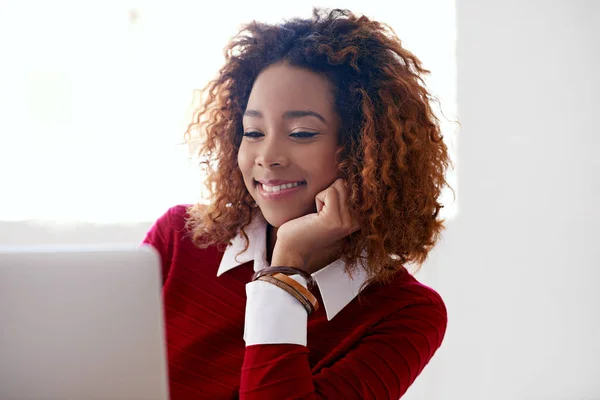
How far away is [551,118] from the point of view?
118 inches

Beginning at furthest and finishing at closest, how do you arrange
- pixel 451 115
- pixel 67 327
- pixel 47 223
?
pixel 451 115 < pixel 47 223 < pixel 67 327

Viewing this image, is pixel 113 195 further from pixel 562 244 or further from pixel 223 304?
pixel 562 244

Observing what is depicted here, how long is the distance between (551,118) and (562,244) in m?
0.58

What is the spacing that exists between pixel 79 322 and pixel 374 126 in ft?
2.42

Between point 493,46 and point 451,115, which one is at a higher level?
point 493,46

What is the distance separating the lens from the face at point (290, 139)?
1.27 meters

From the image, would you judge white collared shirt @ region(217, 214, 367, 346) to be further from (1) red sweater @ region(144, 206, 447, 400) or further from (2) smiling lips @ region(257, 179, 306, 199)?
(2) smiling lips @ region(257, 179, 306, 199)

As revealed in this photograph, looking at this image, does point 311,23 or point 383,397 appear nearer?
point 383,397

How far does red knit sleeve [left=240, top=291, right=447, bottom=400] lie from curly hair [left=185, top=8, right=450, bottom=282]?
4.6 inches

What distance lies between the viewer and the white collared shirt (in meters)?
1.15

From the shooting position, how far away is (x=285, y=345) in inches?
45.2

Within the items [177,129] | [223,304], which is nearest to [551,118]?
[177,129]

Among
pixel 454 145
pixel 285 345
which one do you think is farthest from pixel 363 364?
pixel 454 145

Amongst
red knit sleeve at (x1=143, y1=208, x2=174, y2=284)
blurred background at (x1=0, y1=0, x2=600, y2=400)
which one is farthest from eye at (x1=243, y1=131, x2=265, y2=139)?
blurred background at (x1=0, y1=0, x2=600, y2=400)
